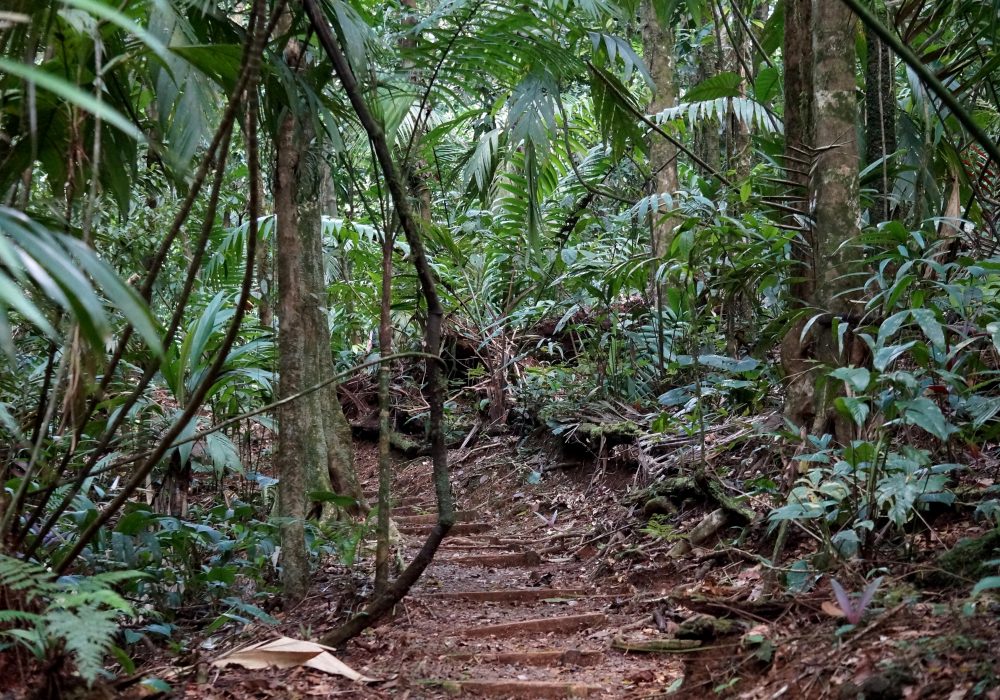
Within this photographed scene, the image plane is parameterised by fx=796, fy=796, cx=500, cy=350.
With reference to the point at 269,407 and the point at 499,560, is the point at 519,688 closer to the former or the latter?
the point at 269,407

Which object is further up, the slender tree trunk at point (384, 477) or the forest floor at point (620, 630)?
the slender tree trunk at point (384, 477)

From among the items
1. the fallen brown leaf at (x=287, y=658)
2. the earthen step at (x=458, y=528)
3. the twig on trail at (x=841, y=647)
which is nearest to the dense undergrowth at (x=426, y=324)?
the twig on trail at (x=841, y=647)

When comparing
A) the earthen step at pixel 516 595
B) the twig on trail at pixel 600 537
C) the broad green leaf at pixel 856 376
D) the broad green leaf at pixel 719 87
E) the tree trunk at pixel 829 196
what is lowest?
the earthen step at pixel 516 595

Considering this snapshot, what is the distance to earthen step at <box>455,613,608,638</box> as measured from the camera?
3.65 metres

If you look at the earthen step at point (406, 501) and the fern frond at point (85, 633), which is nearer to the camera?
the fern frond at point (85, 633)

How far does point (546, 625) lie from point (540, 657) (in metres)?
0.39

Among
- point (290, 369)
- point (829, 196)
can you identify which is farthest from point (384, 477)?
point (829, 196)

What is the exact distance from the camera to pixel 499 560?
16.5 ft

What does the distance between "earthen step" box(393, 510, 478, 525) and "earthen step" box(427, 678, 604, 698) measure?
3.21m

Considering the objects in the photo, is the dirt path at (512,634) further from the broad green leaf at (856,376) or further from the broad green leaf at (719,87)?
the broad green leaf at (719,87)

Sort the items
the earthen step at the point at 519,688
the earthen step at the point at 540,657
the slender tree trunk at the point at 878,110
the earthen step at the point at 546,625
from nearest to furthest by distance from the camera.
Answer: the earthen step at the point at 519,688, the earthen step at the point at 540,657, the earthen step at the point at 546,625, the slender tree trunk at the point at 878,110

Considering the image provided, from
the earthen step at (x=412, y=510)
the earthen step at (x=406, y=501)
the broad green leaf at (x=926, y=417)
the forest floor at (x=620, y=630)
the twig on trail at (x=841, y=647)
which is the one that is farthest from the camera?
the earthen step at (x=406, y=501)

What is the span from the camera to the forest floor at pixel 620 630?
2.07 m

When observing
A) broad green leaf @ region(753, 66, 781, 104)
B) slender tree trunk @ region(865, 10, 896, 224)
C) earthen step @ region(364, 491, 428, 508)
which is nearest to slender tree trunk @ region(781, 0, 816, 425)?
slender tree trunk @ region(865, 10, 896, 224)
